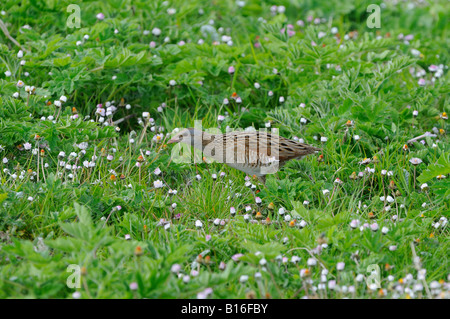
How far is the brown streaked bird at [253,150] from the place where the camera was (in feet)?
18.1

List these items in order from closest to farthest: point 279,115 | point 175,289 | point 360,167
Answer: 1. point 175,289
2. point 360,167
3. point 279,115

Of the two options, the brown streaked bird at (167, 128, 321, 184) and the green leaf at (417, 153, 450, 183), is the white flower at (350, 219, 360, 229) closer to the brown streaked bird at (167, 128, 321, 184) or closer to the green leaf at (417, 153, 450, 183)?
the green leaf at (417, 153, 450, 183)

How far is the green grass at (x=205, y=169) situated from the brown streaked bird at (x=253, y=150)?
18 cm

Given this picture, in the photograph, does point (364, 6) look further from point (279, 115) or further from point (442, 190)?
point (442, 190)

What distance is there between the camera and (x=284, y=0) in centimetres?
918

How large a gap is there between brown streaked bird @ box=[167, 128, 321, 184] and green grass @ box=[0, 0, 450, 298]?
18cm

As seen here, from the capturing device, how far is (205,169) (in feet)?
19.7

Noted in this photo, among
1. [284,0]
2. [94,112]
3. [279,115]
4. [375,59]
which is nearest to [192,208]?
[279,115]

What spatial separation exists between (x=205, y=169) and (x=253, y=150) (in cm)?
64

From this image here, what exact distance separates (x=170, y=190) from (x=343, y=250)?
1.69 meters

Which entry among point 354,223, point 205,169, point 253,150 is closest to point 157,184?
point 205,169

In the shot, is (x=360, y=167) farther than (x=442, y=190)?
Yes

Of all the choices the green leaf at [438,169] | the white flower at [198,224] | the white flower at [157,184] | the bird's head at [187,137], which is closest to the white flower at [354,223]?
the green leaf at [438,169]

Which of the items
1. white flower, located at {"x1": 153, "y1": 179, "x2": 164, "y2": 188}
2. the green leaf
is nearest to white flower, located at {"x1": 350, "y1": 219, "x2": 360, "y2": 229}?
the green leaf
